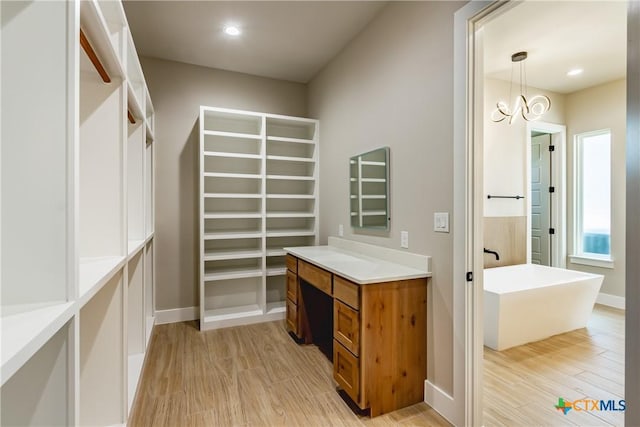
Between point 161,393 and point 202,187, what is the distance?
1817mm

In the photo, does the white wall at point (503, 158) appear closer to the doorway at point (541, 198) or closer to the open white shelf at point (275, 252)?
the doorway at point (541, 198)

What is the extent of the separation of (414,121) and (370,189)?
0.70 m

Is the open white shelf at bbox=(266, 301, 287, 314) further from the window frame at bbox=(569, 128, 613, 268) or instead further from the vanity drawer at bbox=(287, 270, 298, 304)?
the window frame at bbox=(569, 128, 613, 268)

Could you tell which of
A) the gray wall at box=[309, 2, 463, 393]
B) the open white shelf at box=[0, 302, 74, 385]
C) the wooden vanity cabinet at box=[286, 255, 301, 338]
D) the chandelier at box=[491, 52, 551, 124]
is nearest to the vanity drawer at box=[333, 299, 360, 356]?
the gray wall at box=[309, 2, 463, 393]

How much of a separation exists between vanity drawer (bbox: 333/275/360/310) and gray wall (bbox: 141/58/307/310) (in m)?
2.07

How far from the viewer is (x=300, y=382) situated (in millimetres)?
2236

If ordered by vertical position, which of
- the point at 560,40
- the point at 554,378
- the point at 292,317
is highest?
the point at 560,40

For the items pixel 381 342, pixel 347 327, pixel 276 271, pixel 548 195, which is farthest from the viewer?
pixel 548 195

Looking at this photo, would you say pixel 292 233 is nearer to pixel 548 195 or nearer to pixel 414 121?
pixel 414 121

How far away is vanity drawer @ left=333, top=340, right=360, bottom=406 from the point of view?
1.87 m

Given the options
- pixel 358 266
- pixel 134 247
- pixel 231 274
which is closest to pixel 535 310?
pixel 358 266

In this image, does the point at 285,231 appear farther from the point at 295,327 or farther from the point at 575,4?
the point at 575,4

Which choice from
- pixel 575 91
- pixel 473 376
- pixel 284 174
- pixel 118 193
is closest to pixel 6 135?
pixel 118 193

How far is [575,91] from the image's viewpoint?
4238 mm
